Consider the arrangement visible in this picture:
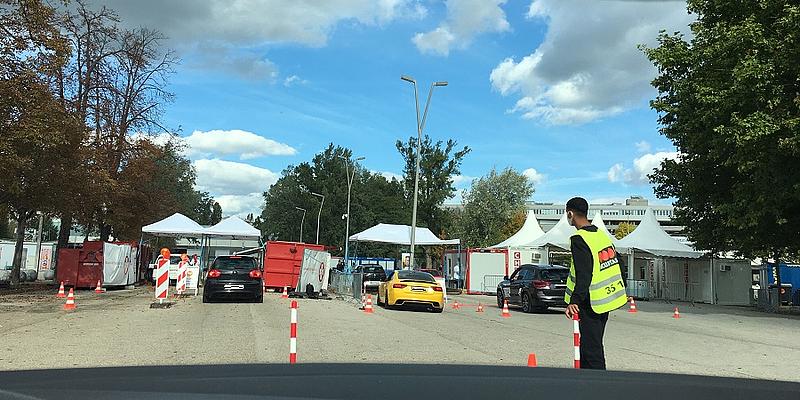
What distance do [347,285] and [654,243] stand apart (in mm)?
14945

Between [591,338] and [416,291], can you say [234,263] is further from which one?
[591,338]

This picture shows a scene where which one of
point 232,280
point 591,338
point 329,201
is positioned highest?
point 329,201

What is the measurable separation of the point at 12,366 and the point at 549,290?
625 inches

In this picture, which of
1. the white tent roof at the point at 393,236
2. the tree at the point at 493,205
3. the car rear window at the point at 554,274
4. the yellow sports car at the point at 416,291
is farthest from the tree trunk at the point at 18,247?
the tree at the point at 493,205

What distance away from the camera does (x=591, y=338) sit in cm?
565

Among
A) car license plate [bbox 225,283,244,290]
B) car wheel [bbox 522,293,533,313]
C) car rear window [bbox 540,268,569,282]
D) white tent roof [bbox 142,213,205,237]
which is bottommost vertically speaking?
car wheel [bbox 522,293,533,313]

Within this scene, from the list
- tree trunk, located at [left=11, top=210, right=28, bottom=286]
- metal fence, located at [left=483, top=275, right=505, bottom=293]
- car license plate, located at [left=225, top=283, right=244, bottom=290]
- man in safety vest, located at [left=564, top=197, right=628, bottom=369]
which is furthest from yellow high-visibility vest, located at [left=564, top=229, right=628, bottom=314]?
metal fence, located at [left=483, top=275, right=505, bottom=293]

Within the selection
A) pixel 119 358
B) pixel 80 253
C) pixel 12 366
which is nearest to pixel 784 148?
pixel 119 358

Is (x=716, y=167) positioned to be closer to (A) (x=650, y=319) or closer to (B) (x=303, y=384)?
(A) (x=650, y=319)

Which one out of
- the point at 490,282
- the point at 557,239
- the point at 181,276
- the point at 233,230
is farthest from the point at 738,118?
the point at 233,230

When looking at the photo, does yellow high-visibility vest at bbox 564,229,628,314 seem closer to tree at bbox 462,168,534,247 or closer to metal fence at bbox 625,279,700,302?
metal fence at bbox 625,279,700,302

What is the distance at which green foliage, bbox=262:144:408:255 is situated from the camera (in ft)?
317

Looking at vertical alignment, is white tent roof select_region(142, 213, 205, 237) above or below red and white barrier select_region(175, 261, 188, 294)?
above

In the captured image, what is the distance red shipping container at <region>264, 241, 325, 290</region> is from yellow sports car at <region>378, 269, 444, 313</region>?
7.67 metres
